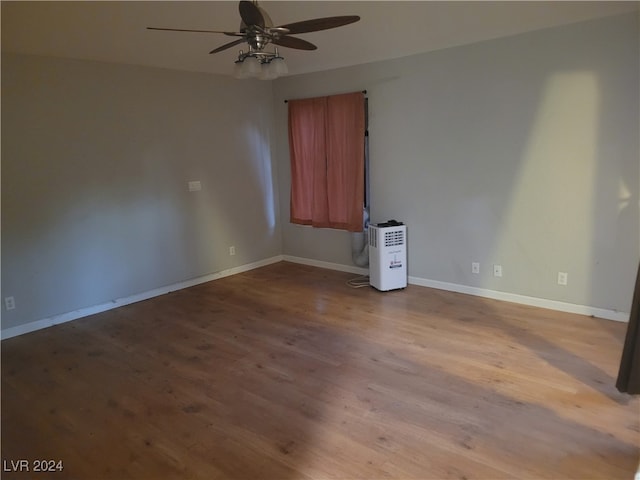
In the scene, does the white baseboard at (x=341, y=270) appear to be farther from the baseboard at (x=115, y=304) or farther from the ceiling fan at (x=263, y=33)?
the ceiling fan at (x=263, y=33)

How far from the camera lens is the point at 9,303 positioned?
359 cm

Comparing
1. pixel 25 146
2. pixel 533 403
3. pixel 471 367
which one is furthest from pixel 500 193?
pixel 25 146

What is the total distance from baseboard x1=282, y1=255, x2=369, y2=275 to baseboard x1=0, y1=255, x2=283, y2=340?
0.34m

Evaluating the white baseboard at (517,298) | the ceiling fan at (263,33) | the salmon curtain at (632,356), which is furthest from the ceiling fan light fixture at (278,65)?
the white baseboard at (517,298)

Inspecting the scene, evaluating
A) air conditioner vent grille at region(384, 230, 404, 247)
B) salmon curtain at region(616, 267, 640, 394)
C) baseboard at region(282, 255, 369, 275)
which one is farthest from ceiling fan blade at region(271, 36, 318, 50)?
baseboard at region(282, 255, 369, 275)

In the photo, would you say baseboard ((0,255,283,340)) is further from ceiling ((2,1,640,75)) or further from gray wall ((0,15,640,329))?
ceiling ((2,1,640,75))

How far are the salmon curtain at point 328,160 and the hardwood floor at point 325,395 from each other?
Result: 4.63 feet

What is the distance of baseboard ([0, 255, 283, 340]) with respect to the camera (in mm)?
3669

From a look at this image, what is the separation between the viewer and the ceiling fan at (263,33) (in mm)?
2088

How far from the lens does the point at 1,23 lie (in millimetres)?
2807

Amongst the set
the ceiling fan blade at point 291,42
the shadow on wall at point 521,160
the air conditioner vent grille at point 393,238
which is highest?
the ceiling fan blade at point 291,42

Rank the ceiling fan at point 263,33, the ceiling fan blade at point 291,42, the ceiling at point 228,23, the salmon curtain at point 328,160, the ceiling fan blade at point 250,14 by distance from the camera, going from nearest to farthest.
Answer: the ceiling fan blade at point 250,14
the ceiling fan at point 263,33
the ceiling fan blade at point 291,42
the ceiling at point 228,23
the salmon curtain at point 328,160

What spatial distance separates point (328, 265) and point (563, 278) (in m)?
2.69

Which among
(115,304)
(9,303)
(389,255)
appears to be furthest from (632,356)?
(9,303)
